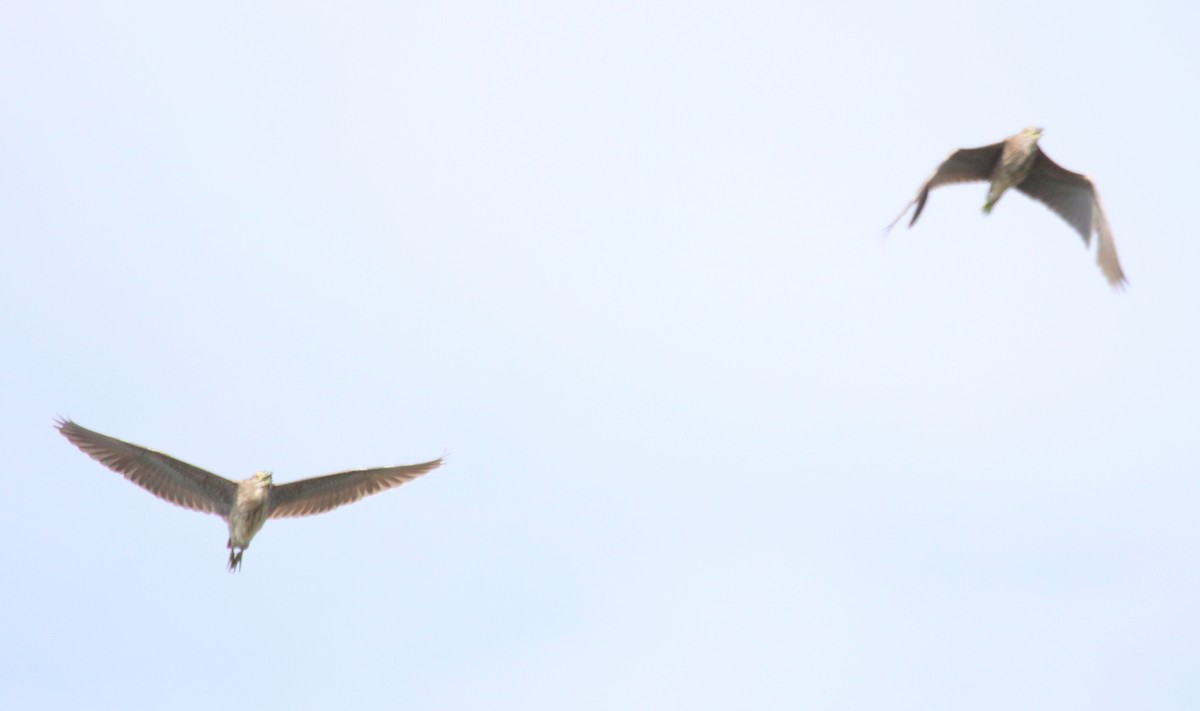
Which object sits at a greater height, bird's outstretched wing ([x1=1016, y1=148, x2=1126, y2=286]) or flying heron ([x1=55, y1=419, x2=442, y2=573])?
bird's outstretched wing ([x1=1016, y1=148, x2=1126, y2=286])

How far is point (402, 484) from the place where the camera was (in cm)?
2058

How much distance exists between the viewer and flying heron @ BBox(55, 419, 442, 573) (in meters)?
19.4

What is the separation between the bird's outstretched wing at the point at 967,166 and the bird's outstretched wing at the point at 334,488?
859 centimetres

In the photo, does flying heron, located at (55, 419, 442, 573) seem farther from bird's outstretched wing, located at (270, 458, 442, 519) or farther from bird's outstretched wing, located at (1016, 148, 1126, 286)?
bird's outstretched wing, located at (1016, 148, 1126, 286)

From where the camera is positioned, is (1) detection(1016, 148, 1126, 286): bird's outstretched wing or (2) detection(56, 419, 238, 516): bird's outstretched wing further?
(1) detection(1016, 148, 1126, 286): bird's outstretched wing

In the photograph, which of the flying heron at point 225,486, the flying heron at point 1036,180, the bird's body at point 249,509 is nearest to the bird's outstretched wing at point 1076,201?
the flying heron at point 1036,180

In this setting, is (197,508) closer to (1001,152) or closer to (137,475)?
(137,475)

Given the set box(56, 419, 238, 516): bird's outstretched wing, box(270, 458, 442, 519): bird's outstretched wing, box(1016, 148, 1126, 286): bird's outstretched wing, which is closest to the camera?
box(56, 419, 238, 516): bird's outstretched wing

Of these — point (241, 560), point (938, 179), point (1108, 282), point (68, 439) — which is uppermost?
point (938, 179)

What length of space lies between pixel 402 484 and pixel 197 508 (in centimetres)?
303

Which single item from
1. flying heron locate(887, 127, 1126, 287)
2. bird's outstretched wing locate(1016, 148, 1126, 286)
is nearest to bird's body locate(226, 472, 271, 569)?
flying heron locate(887, 127, 1126, 287)

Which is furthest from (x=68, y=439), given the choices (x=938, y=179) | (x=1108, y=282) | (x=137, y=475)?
(x=1108, y=282)

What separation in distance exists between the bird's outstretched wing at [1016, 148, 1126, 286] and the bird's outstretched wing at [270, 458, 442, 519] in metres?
10.0

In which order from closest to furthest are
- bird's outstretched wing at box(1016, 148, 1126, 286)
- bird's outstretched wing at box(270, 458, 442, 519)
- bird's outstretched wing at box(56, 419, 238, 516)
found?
1. bird's outstretched wing at box(56, 419, 238, 516)
2. bird's outstretched wing at box(1016, 148, 1126, 286)
3. bird's outstretched wing at box(270, 458, 442, 519)
